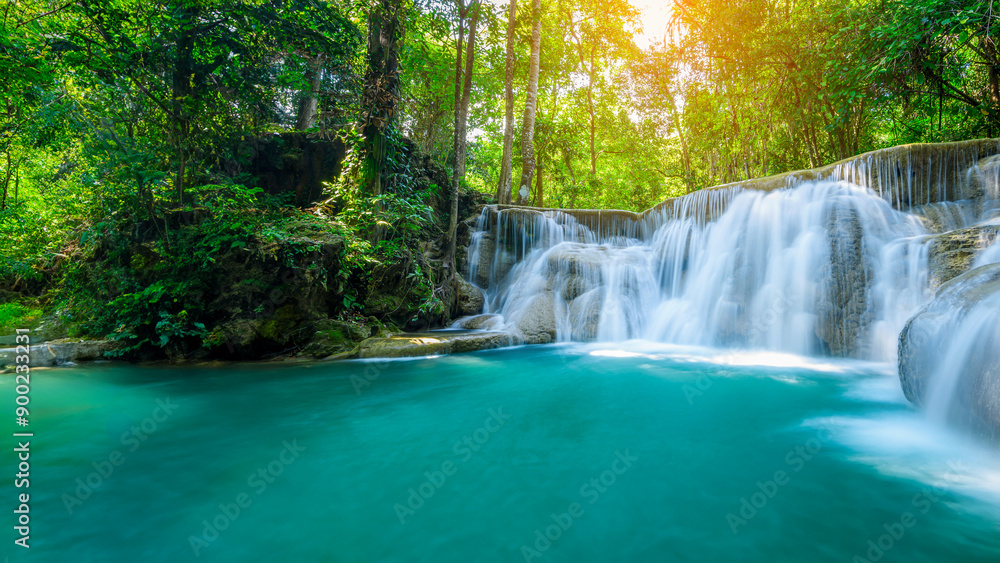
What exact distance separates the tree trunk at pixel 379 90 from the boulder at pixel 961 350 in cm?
812

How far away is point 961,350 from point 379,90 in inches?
344

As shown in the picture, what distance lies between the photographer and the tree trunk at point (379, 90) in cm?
788

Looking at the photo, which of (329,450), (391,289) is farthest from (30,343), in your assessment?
(329,450)

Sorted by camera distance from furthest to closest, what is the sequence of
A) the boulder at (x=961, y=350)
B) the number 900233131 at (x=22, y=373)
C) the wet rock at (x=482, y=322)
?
1. the wet rock at (x=482, y=322)
2. the number 900233131 at (x=22, y=373)
3. the boulder at (x=961, y=350)

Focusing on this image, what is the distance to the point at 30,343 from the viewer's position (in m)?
6.33

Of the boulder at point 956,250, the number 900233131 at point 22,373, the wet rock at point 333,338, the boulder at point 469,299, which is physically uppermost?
the boulder at point 956,250

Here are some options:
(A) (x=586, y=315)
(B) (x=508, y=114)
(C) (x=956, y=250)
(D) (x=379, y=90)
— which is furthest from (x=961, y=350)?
(B) (x=508, y=114)

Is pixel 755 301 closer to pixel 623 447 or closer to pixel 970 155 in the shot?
pixel 970 155

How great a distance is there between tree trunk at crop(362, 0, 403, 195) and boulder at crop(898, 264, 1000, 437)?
812 centimetres

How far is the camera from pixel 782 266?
7.70m

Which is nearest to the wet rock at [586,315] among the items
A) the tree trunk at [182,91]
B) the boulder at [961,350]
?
the boulder at [961,350]

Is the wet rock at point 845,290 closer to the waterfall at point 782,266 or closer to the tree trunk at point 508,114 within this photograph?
the waterfall at point 782,266

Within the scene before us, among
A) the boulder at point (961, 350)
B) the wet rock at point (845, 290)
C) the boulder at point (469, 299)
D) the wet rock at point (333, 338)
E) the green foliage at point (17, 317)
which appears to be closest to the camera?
the boulder at point (961, 350)

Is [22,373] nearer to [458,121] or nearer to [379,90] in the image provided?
[379,90]
